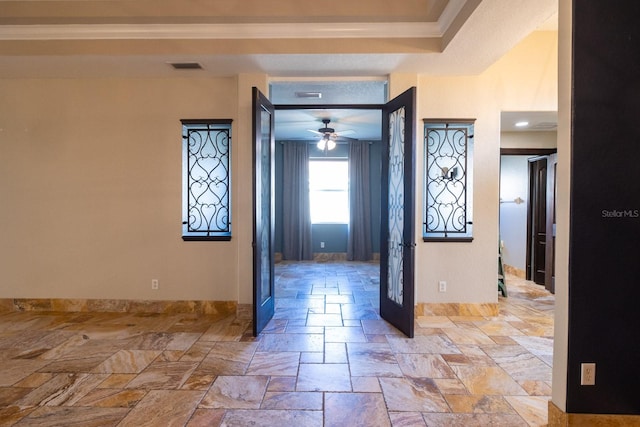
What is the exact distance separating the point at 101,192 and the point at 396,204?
3.56 meters

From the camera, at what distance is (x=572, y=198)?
1.85m

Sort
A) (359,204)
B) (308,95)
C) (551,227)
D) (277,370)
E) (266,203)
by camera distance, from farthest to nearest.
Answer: (359,204)
(551,227)
(308,95)
(266,203)
(277,370)

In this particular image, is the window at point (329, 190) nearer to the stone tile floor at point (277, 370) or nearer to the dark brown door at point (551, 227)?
the dark brown door at point (551, 227)

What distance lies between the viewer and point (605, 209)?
1833 mm

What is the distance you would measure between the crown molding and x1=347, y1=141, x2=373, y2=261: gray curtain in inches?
183

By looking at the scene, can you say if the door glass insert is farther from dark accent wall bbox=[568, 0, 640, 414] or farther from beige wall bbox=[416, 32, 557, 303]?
dark accent wall bbox=[568, 0, 640, 414]

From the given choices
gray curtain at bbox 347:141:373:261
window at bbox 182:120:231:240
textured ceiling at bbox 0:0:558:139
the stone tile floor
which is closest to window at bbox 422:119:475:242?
textured ceiling at bbox 0:0:558:139

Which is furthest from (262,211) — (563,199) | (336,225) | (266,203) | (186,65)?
(336,225)

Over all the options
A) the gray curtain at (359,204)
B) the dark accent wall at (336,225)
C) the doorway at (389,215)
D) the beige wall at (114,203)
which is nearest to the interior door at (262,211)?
the doorway at (389,215)

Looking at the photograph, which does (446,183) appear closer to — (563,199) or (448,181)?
(448,181)

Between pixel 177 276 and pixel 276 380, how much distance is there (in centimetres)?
219

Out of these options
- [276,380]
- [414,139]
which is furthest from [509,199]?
[276,380]

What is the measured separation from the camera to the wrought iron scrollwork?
397 cm

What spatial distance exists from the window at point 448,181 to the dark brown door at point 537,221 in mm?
2647
